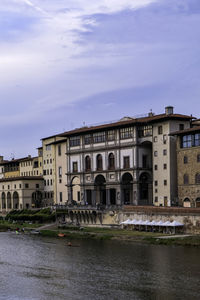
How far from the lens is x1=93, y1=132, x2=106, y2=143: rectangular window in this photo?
111 meters

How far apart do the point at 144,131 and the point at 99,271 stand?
147 ft

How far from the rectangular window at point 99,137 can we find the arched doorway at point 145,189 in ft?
37.2

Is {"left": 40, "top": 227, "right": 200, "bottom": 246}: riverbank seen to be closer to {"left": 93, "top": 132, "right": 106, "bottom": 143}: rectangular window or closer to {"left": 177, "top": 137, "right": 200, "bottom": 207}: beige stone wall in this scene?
{"left": 177, "top": 137, "right": 200, "bottom": 207}: beige stone wall

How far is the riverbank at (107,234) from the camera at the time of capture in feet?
256

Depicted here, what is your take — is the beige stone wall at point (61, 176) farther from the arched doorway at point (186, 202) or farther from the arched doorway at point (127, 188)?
the arched doorway at point (186, 202)

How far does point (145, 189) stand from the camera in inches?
4178

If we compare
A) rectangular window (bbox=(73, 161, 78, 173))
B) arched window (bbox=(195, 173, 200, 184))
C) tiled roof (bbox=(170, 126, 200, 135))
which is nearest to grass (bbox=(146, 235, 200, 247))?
arched window (bbox=(195, 173, 200, 184))

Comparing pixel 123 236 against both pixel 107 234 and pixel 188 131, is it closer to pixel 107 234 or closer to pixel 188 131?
pixel 107 234

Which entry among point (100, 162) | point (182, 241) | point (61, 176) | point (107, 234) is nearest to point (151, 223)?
point (107, 234)

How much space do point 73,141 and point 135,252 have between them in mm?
47532

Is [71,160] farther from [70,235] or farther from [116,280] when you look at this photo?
[116,280]

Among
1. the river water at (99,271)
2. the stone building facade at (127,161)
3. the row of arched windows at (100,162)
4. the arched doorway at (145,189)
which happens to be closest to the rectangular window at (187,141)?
the stone building facade at (127,161)

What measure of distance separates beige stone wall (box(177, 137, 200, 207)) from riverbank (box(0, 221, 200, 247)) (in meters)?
10.4

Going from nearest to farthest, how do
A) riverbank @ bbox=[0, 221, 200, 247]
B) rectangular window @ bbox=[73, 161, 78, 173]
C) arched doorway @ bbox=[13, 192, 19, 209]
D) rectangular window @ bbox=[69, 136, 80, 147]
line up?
riverbank @ bbox=[0, 221, 200, 247]
rectangular window @ bbox=[69, 136, 80, 147]
rectangular window @ bbox=[73, 161, 78, 173]
arched doorway @ bbox=[13, 192, 19, 209]
